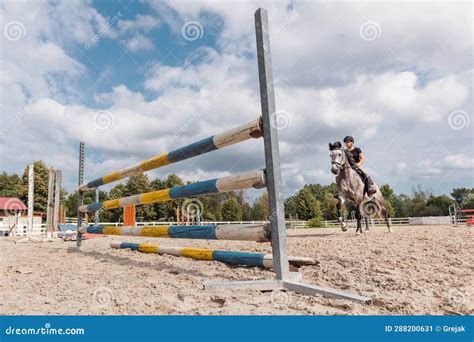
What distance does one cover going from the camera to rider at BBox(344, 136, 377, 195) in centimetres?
626

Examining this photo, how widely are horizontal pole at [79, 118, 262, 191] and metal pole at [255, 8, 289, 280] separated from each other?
9 cm

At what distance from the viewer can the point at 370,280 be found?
214cm

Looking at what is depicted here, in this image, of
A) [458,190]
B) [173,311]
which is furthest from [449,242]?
[458,190]

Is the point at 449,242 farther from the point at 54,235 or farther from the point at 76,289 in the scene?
the point at 54,235

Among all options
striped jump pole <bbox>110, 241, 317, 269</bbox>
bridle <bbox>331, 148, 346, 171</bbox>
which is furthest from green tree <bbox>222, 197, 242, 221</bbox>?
striped jump pole <bbox>110, 241, 317, 269</bbox>

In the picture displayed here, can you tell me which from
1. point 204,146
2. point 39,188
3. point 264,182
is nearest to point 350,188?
point 204,146

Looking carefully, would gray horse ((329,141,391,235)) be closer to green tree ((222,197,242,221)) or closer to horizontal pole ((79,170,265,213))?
horizontal pole ((79,170,265,213))

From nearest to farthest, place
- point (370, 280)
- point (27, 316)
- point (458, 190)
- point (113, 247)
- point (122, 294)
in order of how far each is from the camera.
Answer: point (27, 316)
point (122, 294)
point (370, 280)
point (113, 247)
point (458, 190)

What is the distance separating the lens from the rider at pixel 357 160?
626 centimetres

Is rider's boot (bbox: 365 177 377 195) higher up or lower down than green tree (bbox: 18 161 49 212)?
lower down

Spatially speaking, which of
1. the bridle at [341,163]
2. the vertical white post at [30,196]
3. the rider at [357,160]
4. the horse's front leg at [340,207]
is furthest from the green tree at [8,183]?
the bridle at [341,163]

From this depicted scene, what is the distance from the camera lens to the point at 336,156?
583cm

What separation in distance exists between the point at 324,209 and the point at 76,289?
37300 millimetres

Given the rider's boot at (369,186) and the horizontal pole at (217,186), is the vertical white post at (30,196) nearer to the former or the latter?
the horizontal pole at (217,186)
